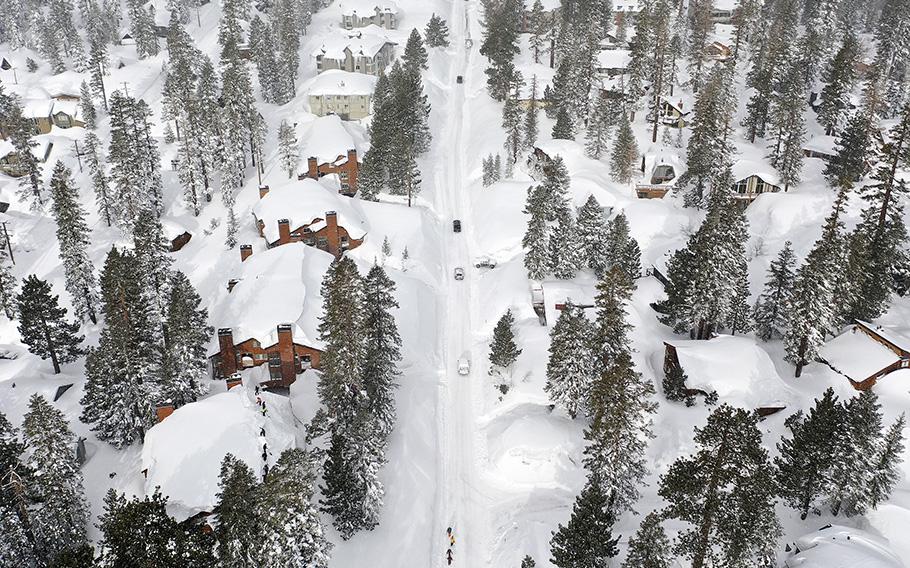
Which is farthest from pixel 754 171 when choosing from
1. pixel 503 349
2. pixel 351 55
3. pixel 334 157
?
pixel 351 55

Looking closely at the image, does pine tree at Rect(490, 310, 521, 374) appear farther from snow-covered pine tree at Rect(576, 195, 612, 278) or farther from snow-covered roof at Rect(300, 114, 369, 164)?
snow-covered roof at Rect(300, 114, 369, 164)

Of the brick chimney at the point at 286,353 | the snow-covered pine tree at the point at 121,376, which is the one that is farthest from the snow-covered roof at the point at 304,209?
the snow-covered pine tree at the point at 121,376

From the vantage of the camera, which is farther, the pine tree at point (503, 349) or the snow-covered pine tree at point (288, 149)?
the snow-covered pine tree at point (288, 149)

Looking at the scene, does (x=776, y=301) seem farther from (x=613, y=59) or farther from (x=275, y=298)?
(x=613, y=59)

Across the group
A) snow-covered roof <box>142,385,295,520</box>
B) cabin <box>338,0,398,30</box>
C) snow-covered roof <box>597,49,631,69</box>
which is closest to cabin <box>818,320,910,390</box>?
snow-covered roof <box>142,385,295,520</box>

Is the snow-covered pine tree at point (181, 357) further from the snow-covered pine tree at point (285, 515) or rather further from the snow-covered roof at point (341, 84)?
the snow-covered roof at point (341, 84)
